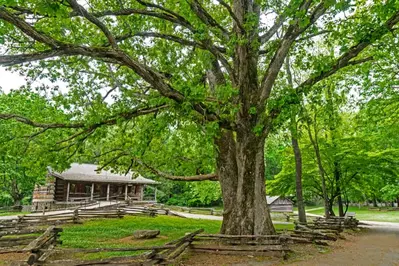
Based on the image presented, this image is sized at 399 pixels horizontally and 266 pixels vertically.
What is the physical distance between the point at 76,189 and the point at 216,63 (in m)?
26.7

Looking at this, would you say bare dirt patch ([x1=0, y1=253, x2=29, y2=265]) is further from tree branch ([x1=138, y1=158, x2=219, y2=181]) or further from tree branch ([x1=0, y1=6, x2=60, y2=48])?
tree branch ([x1=0, y1=6, x2=60, y2=48])

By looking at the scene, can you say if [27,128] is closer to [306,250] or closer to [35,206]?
[306,250]

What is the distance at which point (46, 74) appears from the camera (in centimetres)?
1083

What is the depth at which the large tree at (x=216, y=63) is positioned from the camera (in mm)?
8414

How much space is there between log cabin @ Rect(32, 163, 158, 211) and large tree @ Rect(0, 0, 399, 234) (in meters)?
18.7

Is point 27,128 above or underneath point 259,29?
underneath

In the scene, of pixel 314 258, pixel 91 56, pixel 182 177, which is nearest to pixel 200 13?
pixel 91 56

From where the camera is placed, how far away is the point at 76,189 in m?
33.5

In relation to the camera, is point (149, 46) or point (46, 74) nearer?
point (46, 74)

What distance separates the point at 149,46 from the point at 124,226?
459 inches

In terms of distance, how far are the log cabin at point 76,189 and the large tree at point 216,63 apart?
18.7m

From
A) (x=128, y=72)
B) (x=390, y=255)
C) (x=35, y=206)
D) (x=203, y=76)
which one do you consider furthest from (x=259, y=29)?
(x=35, y=206)

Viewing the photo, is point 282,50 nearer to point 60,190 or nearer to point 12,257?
point 12,257

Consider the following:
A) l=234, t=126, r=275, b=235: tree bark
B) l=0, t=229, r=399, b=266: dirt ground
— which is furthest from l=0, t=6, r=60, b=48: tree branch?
l=234, t=126, r=275, b=235: tree bark
